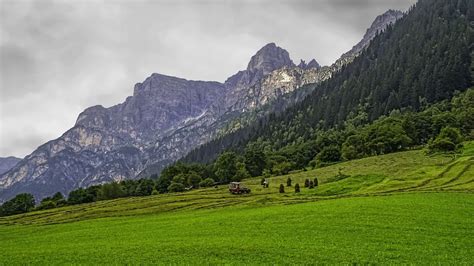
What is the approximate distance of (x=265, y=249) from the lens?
44.0 meters

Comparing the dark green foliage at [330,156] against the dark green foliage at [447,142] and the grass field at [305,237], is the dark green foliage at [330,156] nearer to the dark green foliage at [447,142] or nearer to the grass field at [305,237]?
the dark green foliage at [447,142]

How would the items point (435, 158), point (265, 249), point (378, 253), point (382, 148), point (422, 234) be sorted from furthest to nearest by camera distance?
1. point (382, 148)
2. point (435, 158)
3. point (422, 234)
4. point (265, 249)
5. point (378, 253)

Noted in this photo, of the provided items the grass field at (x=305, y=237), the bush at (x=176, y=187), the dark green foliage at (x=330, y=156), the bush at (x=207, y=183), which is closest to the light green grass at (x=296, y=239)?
the grass field at (x=305, y=237)

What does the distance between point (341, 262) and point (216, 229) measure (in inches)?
1043

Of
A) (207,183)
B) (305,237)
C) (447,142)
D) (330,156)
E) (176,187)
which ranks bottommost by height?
(305,237)

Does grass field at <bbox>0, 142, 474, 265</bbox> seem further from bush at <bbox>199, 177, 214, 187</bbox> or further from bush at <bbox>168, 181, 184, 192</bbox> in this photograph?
bush at <bbox>199, 177, 214, 187</bbox>

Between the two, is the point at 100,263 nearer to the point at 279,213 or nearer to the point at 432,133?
the point at 279,213

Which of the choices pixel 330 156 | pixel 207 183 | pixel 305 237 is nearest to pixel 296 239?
pixel 305 237

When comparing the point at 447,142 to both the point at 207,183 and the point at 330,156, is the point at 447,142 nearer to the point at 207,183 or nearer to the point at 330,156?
the point at 330,156

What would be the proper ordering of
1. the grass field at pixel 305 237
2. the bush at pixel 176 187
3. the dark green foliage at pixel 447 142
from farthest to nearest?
the bush at pixel 176 187 < the dark green foliage at pixel 447 142 < the grass field at pixel 305 237

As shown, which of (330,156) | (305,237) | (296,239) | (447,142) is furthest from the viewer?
(330,156)

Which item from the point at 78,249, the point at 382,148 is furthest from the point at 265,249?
the point at 382,148

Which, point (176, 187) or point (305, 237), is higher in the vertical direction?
point (176, 187)

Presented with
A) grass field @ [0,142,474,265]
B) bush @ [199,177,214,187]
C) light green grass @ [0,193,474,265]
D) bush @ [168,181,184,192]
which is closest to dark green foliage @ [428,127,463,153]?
grass field @ [0,142,474,265]
